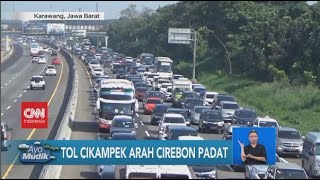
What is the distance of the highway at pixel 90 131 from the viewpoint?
25.3 metres

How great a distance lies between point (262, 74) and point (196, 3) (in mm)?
20569

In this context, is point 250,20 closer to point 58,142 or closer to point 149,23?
point 149,23

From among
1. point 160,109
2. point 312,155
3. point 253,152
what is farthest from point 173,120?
point 253,152

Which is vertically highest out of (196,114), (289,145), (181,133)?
(181,133)

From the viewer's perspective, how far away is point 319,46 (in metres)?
62.3

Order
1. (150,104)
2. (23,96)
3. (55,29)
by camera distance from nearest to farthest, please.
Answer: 1. (150,104)
2. (23,96)
3. (55,29)

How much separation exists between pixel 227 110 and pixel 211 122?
5.99 metres

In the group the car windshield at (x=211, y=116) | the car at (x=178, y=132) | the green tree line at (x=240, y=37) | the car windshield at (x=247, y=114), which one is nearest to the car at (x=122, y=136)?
the car at (x=178, y=132)

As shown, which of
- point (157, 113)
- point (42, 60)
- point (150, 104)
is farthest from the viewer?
point (42, 60)

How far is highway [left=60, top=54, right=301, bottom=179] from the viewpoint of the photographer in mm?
25331

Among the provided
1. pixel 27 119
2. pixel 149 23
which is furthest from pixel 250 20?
pixel 27 119

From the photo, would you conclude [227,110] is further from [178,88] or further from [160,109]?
[178,88]

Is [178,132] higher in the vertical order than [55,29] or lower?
lower

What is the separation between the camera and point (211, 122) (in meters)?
41.4
